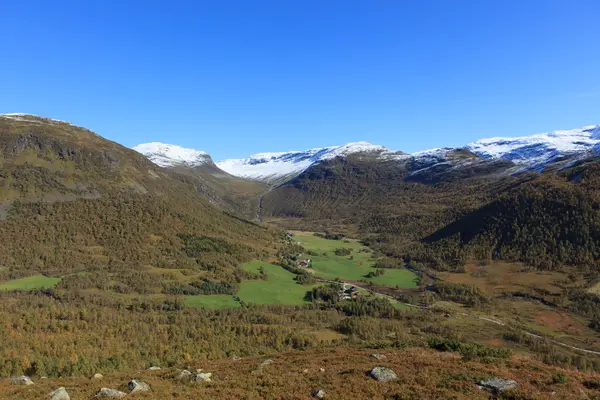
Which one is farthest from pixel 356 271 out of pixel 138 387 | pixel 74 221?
pixel 138 387

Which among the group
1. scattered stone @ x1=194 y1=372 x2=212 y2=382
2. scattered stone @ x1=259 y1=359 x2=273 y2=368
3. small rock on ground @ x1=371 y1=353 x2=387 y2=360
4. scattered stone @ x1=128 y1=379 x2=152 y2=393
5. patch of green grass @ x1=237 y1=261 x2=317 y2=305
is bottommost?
patch of green grass @ x1=237 y1=261 x2=317 y2=305

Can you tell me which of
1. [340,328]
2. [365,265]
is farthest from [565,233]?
[340,328]

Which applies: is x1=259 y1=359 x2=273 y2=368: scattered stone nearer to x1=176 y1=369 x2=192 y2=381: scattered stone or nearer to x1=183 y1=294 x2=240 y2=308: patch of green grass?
x1=176 y1=369 x2=192 y2=381: scattered stone

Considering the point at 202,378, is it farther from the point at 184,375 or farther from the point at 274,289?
the point at 274,289

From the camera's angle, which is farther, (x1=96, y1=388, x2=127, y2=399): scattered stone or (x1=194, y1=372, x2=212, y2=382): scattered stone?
(x1=194, y1=372, x2=212, y2=382): scattered stone

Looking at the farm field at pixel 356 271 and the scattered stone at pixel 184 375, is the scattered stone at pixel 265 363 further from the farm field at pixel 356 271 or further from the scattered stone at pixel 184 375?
the farm field at pixel 356 271

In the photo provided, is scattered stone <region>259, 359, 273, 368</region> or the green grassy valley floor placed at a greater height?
scattered stone <region>259, 359, 273, 368</region>

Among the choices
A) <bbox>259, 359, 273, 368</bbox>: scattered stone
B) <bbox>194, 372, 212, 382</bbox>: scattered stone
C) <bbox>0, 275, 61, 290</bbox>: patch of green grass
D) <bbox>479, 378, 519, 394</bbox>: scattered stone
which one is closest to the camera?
<bbox>479, 378, 519, 394</bbox>: scattered stone

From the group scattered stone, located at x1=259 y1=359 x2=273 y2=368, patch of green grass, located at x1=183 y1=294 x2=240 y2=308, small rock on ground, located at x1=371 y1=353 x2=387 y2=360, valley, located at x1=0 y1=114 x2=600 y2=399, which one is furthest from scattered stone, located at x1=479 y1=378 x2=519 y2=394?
patch of green grass, located at x1=183 y1=294 x2=240 y2=308
